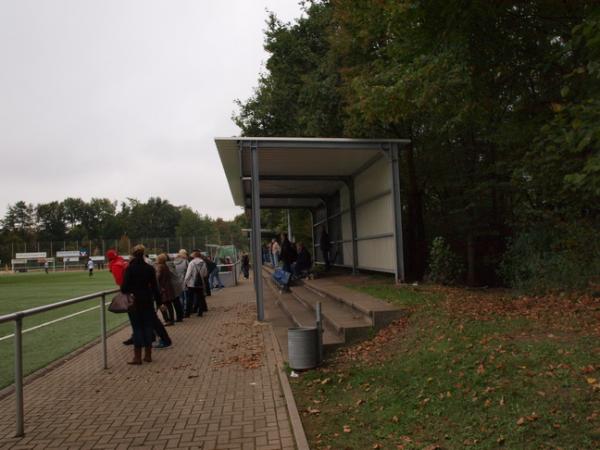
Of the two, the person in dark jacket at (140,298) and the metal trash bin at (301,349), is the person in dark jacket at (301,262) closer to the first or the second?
the person in dark jacket at (140,298)

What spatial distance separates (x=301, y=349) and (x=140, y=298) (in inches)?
109

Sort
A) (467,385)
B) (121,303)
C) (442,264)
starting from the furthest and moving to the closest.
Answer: (442,264)
(121,303)
(467,385)

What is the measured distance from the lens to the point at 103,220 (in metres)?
136

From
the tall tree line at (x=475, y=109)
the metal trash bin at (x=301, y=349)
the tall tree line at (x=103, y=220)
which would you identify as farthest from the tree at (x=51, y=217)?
the metal trash bin at (x=301, y=349)

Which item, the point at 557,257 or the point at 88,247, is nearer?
the point at 557,257

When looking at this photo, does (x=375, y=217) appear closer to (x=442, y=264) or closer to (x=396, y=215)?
(x=396, y=215)

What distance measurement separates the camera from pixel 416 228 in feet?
59.7

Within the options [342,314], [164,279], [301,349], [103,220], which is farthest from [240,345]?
[103,220]

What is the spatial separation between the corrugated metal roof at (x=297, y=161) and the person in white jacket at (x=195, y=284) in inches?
106

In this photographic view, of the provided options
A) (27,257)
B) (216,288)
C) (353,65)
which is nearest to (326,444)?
(353,65)

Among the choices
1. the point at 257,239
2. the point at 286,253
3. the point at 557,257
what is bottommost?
the point at 557,257

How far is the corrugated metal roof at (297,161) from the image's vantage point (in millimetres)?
12438

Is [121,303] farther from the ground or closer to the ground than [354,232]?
closer to the ground

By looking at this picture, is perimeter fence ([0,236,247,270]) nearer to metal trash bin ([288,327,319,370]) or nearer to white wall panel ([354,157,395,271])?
white wall panel ([354,157,395,271])
